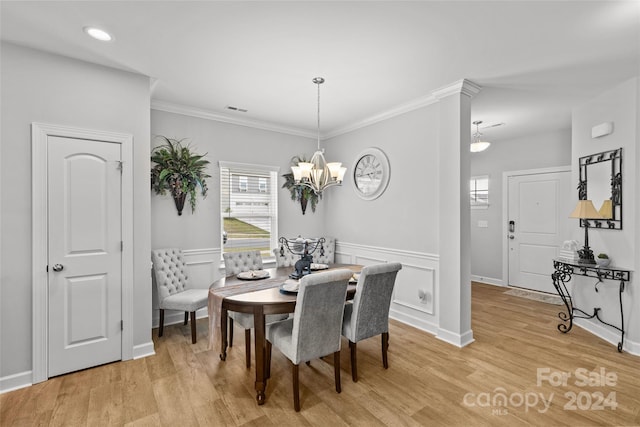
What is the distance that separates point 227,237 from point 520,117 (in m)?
4.64

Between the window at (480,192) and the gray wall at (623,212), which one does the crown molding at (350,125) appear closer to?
the gray wall at (623,212)

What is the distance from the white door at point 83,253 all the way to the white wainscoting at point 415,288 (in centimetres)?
322

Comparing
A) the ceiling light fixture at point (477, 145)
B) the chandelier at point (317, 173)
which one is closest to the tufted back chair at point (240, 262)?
the chandelier at point (317, 173)

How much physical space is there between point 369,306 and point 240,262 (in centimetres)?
171

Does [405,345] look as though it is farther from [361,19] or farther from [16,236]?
[16,236]

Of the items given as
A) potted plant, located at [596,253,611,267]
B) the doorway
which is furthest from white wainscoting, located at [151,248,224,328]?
the doorway

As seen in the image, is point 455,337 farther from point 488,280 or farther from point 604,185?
point 488,280

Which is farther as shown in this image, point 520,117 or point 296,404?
point 520,117

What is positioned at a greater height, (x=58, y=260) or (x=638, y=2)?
(x=638, y=2)

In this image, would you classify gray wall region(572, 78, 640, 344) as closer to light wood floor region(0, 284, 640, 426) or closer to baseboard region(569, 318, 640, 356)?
baseboard region(569, 318, 640, 356)

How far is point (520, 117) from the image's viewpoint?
4.49 metres

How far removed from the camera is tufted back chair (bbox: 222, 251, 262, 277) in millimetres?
3545

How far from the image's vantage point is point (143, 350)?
308 centimetres

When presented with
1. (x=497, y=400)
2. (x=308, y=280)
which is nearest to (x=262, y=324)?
(x=308, y=280)
